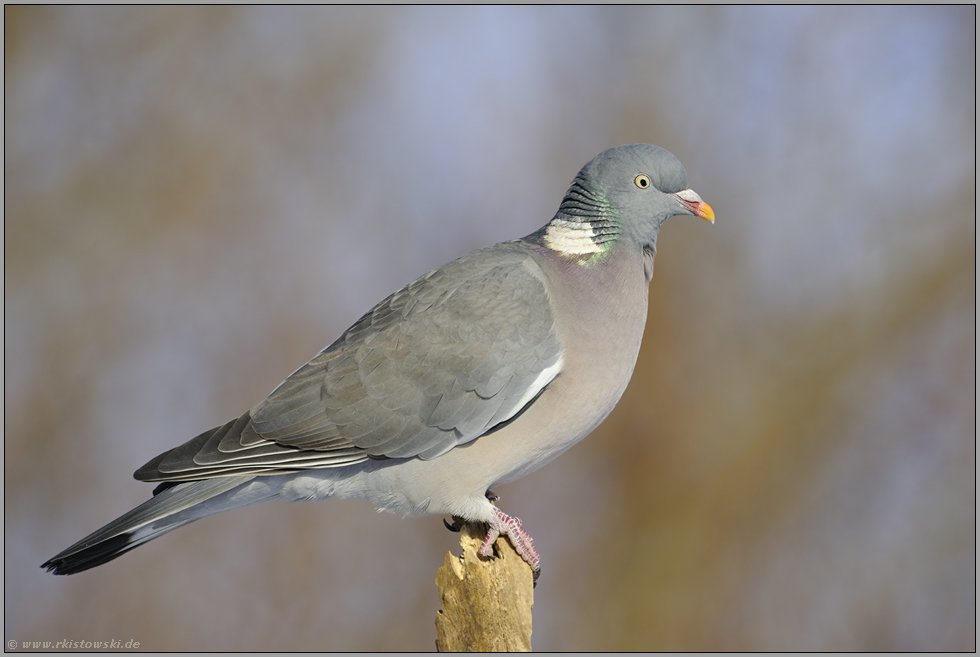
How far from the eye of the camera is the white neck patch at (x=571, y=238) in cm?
281

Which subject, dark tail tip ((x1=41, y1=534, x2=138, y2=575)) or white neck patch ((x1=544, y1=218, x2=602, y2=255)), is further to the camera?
white neck patch ((x1=544, y1=218, x2=602, y2=255))

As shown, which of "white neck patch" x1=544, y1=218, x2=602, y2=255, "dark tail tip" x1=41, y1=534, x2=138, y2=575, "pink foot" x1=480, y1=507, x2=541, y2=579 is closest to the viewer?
"dark tail tip" x1=41, y1=534, x2=138, y2=575

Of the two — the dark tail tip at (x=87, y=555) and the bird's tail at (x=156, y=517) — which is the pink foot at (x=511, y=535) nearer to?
the bird's tail at (x=156, y=517)

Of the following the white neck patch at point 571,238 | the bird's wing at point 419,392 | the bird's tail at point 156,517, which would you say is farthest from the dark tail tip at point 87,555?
the white neck patch at point 571,238

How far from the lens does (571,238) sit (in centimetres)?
285

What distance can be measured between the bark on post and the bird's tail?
786 mm

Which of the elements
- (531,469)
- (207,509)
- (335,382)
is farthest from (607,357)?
(207,509)

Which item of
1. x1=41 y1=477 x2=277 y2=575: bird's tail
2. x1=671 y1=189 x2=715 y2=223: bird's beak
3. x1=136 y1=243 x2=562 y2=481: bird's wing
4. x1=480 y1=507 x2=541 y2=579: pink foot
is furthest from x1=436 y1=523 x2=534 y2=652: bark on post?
x1=671 y1=189 x2=715 y2=223: bird's beak

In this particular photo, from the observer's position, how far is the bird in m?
2.58

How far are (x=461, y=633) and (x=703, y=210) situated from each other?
1.82 meters

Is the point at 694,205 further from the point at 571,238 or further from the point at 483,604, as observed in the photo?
the point at 483,604

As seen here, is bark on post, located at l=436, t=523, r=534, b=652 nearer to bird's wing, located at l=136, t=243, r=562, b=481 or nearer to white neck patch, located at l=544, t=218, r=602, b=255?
bird's wing, located at l=136, t=243, r=562, b=481

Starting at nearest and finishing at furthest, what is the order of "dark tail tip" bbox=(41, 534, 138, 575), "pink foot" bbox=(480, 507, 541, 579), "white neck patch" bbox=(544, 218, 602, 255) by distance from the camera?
"dark tail tip" bbox=(41, 534, 138, 575) → "pink foot" bbox=(480, 507, 541, 579) → "white neck patch" bbox=(544, 218, 602, 255)

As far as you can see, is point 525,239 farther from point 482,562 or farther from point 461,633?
point 461,633
